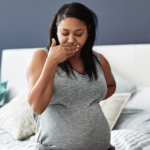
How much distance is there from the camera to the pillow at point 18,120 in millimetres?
1636

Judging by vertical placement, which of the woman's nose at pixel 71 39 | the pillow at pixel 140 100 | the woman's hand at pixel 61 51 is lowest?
the pillow at pixel 140 100

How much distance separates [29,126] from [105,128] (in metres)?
0.83

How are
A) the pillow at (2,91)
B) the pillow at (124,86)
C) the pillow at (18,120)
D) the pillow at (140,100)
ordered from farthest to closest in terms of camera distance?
the pillow at (2,91) → the pillow at (124,86) → the pillow at (140,100) → the pillow at (18,120)

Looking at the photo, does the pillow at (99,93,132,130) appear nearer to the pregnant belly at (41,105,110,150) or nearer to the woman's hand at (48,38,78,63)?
the pregnant belly at (41,105,110,150)

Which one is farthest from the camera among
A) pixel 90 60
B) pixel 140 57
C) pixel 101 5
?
pixel 101 5

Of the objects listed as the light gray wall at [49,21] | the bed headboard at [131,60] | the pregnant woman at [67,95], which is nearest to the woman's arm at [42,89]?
the pregnant woman at [67,95]

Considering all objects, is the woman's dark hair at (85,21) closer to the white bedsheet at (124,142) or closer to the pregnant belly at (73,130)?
the pregnant belly at (73,130)

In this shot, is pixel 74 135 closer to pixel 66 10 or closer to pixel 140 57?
pixel 66 10

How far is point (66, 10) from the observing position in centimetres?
104

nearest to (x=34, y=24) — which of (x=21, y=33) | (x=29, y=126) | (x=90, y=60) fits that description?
(x=21, y=33)

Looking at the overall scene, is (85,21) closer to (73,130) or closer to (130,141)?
(73,130)

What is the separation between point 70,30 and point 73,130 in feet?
1.47

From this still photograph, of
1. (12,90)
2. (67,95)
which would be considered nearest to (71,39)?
(67,95)

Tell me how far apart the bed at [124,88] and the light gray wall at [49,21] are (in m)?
0.16
